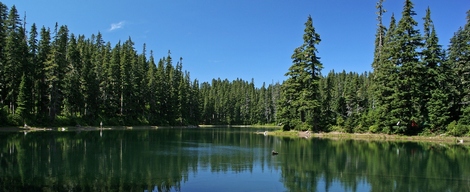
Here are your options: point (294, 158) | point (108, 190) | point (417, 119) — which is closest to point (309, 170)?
point (294, 158)

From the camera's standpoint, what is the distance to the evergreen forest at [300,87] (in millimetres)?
46688

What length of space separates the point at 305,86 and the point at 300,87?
1159 millimetres

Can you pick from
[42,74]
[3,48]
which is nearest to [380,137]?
[42,74]

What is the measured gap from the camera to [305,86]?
181 feet

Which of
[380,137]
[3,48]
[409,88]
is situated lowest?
[380,137]

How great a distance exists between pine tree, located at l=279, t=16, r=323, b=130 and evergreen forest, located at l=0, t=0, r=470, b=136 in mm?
151

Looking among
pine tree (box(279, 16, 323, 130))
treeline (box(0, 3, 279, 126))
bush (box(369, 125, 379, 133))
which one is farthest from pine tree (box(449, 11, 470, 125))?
treeline (box(0, 3, 279, 126))

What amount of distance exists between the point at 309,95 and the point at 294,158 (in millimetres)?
27523

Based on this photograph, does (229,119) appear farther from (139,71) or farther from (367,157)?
(367,157)

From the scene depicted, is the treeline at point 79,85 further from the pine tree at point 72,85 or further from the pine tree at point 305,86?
the pine tree at point 305,86

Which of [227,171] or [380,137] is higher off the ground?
[380,137]

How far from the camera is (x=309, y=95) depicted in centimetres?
5306

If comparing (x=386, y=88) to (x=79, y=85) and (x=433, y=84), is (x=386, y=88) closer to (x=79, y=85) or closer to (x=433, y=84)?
(x=433, y=84)

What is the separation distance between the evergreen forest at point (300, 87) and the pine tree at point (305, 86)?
151 mm
